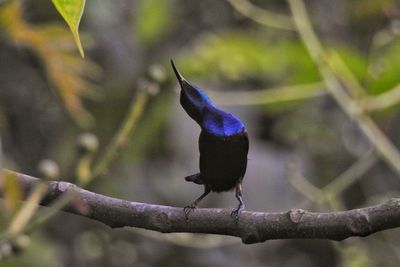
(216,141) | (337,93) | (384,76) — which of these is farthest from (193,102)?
(384,76)

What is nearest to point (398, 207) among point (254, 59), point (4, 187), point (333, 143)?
point (4, 187)

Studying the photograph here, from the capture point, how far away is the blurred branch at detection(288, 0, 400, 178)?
7.86 ft

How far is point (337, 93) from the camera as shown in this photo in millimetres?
2473

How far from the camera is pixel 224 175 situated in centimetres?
130

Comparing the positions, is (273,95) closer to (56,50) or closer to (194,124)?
(194,124)

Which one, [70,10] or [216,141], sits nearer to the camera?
[70,10]

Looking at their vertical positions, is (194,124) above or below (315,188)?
below

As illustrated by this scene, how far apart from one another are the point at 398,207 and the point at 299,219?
0.13 metres

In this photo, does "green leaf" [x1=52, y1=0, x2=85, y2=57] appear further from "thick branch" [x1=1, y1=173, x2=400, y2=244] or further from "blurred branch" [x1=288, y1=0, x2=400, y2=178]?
"blurred branch" [x1=288, y1=0, x2=400, y2=178]

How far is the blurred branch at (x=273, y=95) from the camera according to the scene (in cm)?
254

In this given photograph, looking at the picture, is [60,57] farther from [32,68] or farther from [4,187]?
[32,68]

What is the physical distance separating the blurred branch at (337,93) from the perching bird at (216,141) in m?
1.14

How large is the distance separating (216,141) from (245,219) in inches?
5.8

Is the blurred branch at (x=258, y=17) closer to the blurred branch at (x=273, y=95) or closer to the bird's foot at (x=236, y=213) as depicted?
the blurred branch at (x=273, y=95)
